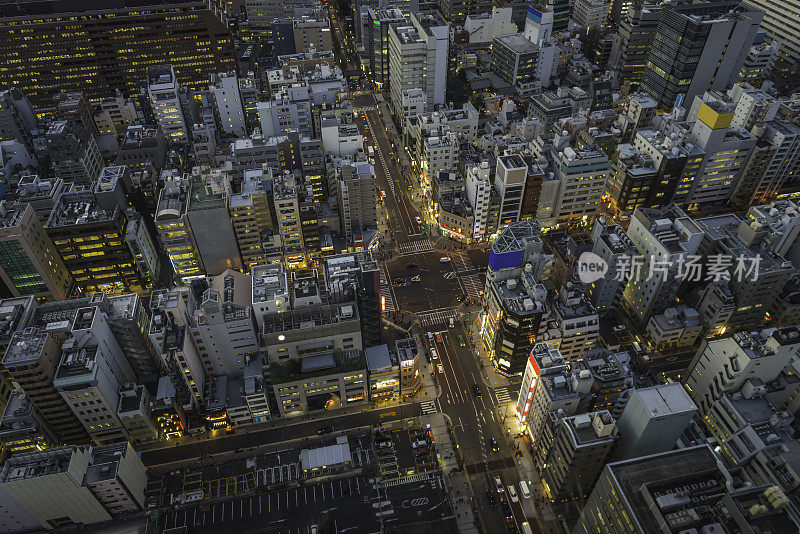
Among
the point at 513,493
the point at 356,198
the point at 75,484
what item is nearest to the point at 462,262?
the point at 356,198

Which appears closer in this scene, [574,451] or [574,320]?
[574,451]

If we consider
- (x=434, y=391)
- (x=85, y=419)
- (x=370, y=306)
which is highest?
(x=370, y=306)

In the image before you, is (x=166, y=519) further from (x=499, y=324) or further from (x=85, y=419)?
(x=499, y=324)

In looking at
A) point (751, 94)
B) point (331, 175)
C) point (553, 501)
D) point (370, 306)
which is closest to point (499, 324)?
point (370, 306)

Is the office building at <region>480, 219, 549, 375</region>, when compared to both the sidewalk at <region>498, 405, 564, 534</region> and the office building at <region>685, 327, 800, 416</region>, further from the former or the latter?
the office building at <region>685, 327, 800, 416</region>

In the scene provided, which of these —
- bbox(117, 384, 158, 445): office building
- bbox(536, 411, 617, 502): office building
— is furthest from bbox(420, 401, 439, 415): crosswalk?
bbox(117, 384, 158, 445): office building

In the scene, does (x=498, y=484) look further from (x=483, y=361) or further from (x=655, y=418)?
(x=655, y=418)
